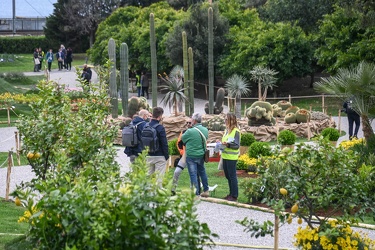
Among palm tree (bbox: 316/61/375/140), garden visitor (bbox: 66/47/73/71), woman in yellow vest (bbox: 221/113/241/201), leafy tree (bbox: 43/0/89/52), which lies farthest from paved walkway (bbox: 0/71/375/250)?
leafy tree (bbox: 43/0/89/52)

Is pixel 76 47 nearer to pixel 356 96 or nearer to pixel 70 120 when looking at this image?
pixel 356 96

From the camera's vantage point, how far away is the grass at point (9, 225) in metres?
10.7

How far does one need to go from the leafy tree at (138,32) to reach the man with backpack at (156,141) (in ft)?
86.3

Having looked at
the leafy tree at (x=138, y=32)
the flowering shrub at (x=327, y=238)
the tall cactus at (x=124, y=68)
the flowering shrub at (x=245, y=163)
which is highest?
the leafy tree at (x=138, y=32)

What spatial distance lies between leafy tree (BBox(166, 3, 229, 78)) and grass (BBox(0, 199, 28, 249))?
77.0ft

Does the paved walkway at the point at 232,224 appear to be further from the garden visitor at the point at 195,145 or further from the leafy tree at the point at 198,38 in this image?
the leafy tree at the point at 198,38

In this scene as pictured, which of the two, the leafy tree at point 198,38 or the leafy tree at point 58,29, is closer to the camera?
the leafy tree at point 198,38

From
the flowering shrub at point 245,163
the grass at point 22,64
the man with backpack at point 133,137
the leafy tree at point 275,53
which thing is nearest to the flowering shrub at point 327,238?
the man with backpack at point 133,137

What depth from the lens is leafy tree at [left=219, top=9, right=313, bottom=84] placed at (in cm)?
3509

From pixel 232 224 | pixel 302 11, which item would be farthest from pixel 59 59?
pixel 232 224

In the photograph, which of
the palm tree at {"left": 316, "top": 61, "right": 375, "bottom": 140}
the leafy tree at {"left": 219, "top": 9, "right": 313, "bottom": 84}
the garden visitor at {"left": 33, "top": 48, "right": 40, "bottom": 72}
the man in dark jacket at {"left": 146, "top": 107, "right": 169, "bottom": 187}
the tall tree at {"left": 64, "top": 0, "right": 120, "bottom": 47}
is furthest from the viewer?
the tall tree at {"left": 64, "top": 0, "right": 120, "bottom": 47}

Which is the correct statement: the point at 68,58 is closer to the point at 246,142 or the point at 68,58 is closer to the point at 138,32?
the point at 138,32

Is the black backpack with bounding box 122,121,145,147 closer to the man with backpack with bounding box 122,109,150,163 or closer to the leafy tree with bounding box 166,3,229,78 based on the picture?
the man with backpack with bounding box 122,109,150,163

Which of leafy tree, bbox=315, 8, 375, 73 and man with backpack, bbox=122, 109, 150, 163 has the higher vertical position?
leafy tree, bbox=315, 8, 375, 73
